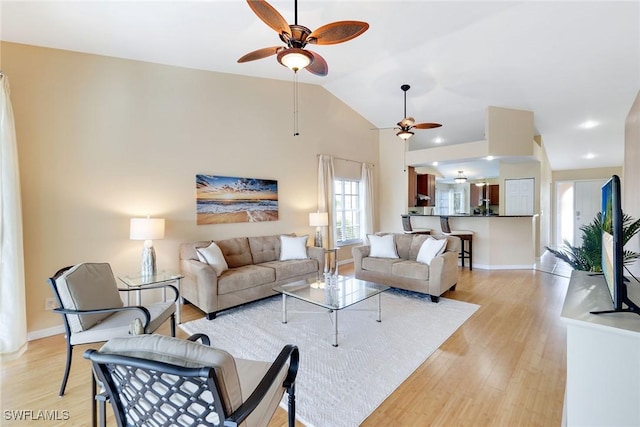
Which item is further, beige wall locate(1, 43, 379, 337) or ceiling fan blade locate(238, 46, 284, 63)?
beige wall locate(1, 43, 379, 337)

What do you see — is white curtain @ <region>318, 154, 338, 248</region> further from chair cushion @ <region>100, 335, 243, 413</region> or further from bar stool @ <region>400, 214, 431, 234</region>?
chair cushion @ <region>100, 335, 243, 413</region>

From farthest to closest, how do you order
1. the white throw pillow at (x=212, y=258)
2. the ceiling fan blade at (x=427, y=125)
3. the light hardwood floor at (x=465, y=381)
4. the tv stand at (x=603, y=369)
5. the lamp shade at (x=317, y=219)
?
the lamp shade at (x=317, y=219) → the ceiling fan blade at (x=427, y=125) → the white throw pillow at (x=212, y=258) → the light hardwood floor at (x=465, y=381) → the tv stand at (x=603, y=369)

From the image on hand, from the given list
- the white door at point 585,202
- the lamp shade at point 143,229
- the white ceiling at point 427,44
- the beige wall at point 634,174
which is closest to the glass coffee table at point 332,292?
the lamp shade at point 143,229

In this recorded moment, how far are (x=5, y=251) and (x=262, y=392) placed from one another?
299 centimetres

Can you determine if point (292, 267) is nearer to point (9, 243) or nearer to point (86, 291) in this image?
point (86, 291)

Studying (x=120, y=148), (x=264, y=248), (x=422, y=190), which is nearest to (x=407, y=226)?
(x=422, y=190)

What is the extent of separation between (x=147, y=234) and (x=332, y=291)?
7.28 ft

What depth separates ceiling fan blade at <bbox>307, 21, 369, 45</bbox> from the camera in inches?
83.3

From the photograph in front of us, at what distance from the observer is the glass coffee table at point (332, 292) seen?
2.89 metres

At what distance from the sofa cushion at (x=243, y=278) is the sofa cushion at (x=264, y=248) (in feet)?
1.45

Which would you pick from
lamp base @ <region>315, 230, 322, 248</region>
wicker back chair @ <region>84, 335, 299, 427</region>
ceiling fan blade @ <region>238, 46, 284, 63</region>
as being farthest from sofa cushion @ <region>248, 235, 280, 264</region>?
wicker back chair @ <region>84, 335, 299, 427</region>

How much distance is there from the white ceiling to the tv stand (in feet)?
11.2

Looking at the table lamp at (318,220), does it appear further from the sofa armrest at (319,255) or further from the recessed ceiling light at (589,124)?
the recessed ceiling light at (589,124)

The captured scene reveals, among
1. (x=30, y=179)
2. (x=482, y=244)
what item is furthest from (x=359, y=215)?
(x=30, y=179)
